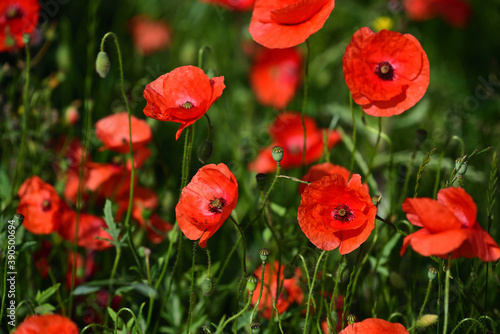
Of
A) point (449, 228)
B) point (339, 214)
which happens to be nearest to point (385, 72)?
point (339, 214)

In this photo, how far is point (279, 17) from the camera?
146 centimetres

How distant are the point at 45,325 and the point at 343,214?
73cm

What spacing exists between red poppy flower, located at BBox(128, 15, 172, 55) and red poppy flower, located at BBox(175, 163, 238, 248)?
227cm

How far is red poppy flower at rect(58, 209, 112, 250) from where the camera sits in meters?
1.75

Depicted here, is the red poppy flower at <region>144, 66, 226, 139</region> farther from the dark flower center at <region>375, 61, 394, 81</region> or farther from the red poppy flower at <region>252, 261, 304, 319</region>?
the red poppy flower at <region>252, 261, 304, 319</region>

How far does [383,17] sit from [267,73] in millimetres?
804

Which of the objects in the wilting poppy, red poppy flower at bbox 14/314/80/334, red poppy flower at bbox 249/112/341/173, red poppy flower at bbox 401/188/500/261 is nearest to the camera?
red poppy flower at bbox 401/188/500/261

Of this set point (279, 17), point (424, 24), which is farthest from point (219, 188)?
point (424, 24)

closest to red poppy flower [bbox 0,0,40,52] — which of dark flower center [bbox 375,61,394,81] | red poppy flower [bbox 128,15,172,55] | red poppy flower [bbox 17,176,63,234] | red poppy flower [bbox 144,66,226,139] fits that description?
red poppy flower [bbox 17,176,63,234]

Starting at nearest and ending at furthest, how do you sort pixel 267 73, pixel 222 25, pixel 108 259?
1. pixel 108 259
2. pixel 267 73
3. pixel 222 25

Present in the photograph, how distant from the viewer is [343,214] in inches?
53.4

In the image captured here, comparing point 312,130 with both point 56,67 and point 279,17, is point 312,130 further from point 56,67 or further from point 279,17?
point 56,67

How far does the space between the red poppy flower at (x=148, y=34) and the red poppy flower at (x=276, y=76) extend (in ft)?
2.30

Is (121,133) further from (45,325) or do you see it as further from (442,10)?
(442,10)
